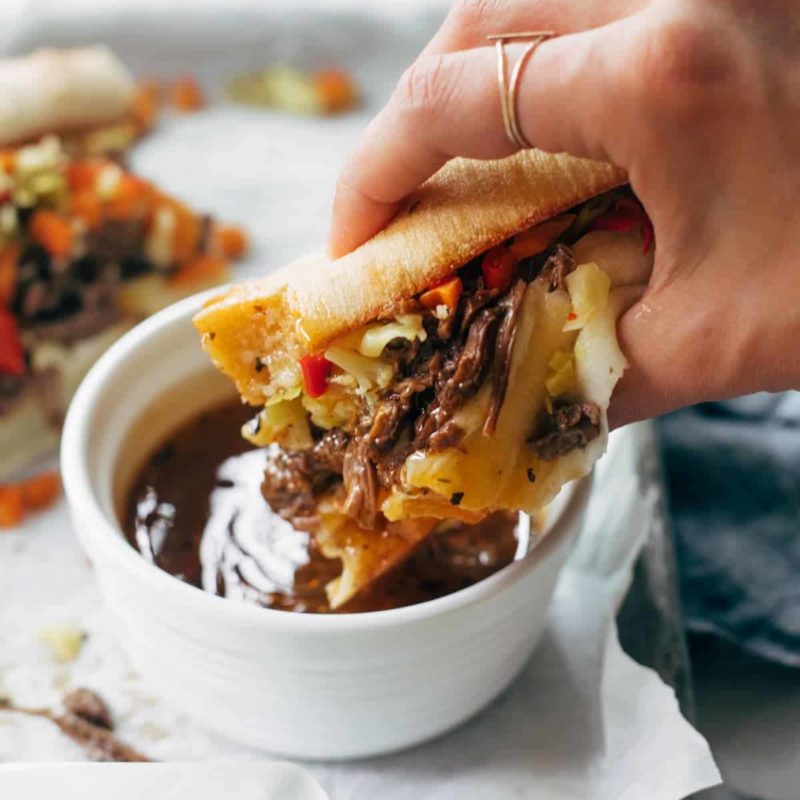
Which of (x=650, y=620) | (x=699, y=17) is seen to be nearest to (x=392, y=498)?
(x=699, y=17)

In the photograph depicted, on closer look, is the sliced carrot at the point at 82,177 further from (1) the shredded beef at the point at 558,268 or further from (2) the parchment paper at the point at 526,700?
(1) the shredded beef at the point at 558,268

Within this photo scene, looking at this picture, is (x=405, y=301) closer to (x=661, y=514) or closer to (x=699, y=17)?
(x=699, y=17)

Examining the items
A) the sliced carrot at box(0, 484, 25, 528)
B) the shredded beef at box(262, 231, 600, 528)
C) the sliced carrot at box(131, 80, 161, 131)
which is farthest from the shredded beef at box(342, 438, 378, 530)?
the sliced carrot at box(131, 80, 161, 131)

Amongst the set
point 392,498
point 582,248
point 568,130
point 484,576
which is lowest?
point 484,576

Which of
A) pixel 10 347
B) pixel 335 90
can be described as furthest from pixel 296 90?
pixel 10 347

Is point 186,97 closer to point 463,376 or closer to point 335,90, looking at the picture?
point 335,90

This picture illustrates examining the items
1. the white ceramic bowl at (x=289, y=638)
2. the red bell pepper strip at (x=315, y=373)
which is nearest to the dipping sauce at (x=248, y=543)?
the white ceramic bowl at (x=289, y=638)

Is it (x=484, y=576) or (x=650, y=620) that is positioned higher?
(x=484, y=576)

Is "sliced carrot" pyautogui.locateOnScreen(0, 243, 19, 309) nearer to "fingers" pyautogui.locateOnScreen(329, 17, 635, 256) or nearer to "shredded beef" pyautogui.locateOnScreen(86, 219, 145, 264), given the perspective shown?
"shredded beef" pyautogui.locateOnScreen(86, 219, 145, 264)
